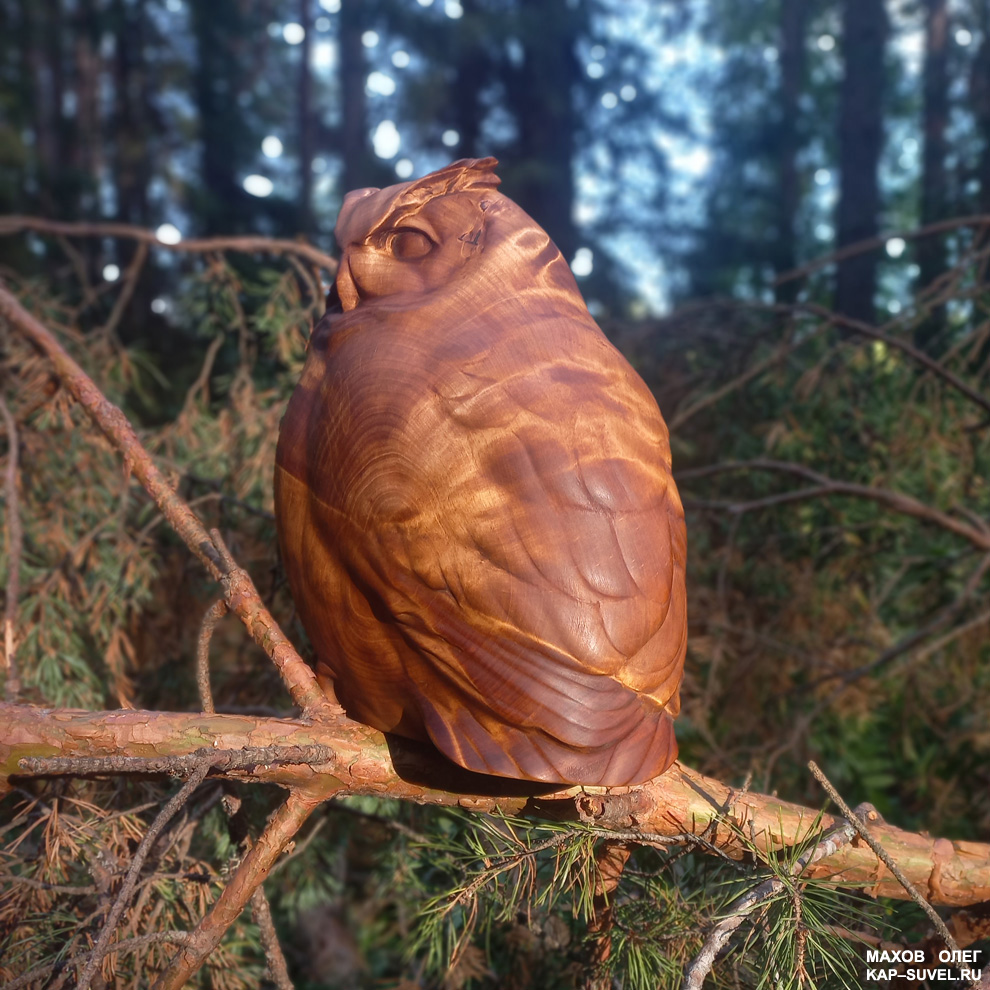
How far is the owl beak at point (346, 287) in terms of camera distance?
98cm

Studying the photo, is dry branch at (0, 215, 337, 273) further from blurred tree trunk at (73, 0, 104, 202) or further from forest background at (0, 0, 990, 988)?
blurred tree trunk at (73, 0, 104, 202)

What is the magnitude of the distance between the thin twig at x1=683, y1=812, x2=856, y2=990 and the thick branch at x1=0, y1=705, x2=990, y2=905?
25 millimetres

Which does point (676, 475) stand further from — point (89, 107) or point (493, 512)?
point (89, 107)

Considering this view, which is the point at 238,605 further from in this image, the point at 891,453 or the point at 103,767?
the point at 891,453

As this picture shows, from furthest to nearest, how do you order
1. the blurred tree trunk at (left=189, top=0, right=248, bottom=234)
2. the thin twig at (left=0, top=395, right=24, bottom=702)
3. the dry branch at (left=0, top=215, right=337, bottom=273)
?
1. the blurred tree trunk at (left=189, top=0, right=248, bottom=234)
2. the dry branch at (left=0, top=215, right=337, bottom=273)
3. the thin twig at (left=0, top=395, right=24, bottom=702)

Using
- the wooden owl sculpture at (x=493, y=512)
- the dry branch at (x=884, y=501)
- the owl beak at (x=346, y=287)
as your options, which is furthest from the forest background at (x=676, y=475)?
the owl beak at (x=346, y=287)

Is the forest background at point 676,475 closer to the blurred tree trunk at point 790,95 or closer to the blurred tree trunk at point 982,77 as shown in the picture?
the blurred tree trunk at point 982,77

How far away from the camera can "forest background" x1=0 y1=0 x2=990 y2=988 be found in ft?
3.71

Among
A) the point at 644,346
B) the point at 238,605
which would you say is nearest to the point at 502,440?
the point at 238,605

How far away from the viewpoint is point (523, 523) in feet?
2.75

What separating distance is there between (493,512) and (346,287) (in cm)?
33

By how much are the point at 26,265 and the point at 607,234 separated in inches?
220

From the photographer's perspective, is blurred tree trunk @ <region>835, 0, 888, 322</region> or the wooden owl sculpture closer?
the wooden owl sculpture

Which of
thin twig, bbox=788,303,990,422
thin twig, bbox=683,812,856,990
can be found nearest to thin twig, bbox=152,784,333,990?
thin twig, bbox=683,812,856,990
